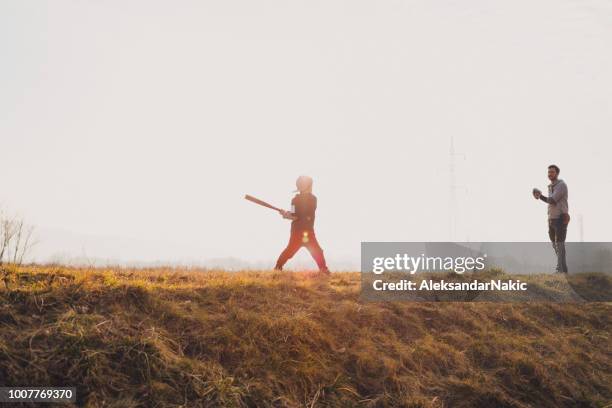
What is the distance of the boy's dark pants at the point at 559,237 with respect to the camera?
1402 centimetres

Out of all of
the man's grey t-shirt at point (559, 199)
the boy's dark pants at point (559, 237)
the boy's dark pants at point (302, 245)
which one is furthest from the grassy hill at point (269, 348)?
the man's grey t-shirt at point (559, 199)

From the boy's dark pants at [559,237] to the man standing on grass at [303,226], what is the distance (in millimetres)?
6527

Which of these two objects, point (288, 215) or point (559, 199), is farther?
point (559, 199)

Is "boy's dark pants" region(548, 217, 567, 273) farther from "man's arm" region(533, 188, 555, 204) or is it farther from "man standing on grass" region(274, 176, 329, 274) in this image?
"man standing on grass" region(274, 176, 329, 274)

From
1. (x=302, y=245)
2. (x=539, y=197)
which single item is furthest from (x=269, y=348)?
(x=539, y=197)

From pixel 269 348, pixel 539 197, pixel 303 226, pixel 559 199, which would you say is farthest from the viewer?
pixel 559 199

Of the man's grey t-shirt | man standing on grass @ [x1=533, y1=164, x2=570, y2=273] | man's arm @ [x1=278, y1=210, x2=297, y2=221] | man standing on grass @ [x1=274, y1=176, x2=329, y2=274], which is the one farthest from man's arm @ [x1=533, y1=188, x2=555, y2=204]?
man's arm @ [x1=278, y1=210, x2=297, y2=221]

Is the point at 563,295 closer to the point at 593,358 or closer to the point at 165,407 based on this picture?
the point at 593,358

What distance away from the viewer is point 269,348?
292 inches

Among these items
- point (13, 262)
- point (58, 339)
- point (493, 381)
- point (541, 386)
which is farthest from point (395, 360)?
point (13, 262)

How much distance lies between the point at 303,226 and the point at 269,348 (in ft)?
17.1

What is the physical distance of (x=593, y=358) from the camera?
9.26m

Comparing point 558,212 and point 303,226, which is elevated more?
point 558,212

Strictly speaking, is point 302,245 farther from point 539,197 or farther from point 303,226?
point 539,197
